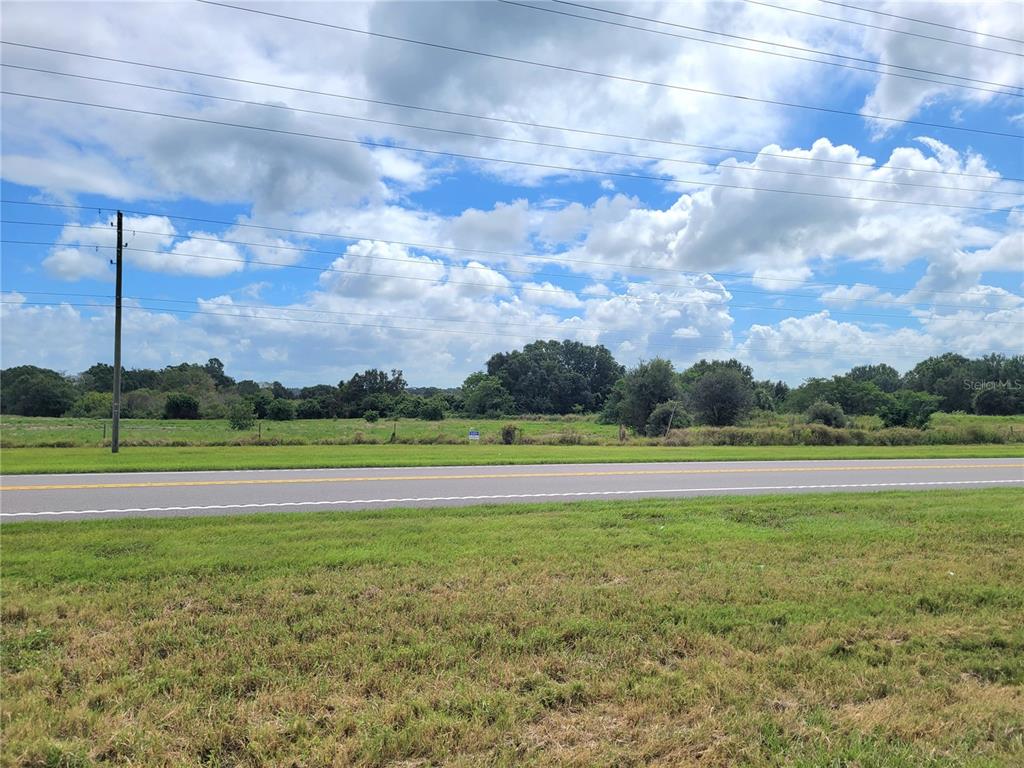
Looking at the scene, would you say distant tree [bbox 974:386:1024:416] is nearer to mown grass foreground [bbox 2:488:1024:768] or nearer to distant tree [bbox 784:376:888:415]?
distant tree [bbox 784:376:888:415]

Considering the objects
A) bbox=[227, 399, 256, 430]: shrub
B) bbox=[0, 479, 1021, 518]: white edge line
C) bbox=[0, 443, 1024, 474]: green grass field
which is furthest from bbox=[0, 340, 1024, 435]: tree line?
bbox=[0, 479, 1021, 518]: white edge line

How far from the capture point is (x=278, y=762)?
124 inches

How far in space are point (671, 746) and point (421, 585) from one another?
302cm

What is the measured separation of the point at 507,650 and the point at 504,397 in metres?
89.5

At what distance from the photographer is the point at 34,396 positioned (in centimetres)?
6688

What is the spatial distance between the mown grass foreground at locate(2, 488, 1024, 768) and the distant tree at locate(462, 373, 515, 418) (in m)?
76.6

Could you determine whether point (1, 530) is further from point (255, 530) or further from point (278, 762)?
point (278, 762)

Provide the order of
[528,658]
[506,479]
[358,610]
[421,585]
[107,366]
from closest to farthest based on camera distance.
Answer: [528,658], [358,610], [421,585], [506,479], [107,366]

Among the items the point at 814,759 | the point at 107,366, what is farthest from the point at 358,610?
the point at 107,366

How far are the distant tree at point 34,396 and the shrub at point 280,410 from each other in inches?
886

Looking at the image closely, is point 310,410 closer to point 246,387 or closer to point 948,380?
point 246,387

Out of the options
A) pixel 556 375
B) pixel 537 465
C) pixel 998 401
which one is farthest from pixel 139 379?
pixel 998 401

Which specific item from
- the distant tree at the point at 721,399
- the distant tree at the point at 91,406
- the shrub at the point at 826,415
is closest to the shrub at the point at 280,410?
the distant tree at the point at 91,406

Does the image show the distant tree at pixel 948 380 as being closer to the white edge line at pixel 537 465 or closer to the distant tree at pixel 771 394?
the distant tree at pixel 771 394
